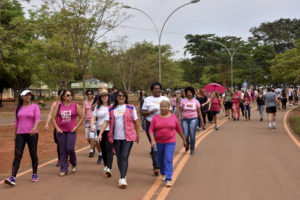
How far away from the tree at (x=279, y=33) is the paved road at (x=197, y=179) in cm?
6731

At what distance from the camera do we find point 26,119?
698 centimetres

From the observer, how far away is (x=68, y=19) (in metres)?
21.1

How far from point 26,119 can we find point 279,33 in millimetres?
73739

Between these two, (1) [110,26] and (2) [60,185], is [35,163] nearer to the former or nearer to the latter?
(2) [60,185]

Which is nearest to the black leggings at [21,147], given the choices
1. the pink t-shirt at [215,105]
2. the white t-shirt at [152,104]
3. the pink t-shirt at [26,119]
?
the pink t-shirt at [26,119]

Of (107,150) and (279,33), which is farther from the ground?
(279,33)

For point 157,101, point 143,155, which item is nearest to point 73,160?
point 157,101

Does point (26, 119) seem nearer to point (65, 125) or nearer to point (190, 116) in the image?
point (65, 125)

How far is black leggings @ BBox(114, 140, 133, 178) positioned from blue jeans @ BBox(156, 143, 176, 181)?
541 mm

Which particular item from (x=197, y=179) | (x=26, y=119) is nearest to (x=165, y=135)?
(x=197, y=179)

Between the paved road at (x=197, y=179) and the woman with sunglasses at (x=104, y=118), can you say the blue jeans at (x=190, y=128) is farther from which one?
the woman with sunglasses at (x=104, y=118)

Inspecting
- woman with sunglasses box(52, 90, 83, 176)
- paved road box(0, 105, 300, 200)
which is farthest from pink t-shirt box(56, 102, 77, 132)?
paved road box(0, 105, 300, 200)

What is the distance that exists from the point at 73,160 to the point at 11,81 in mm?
43620

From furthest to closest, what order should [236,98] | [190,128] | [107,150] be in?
[236,98] → [190,128] → [107,150]
